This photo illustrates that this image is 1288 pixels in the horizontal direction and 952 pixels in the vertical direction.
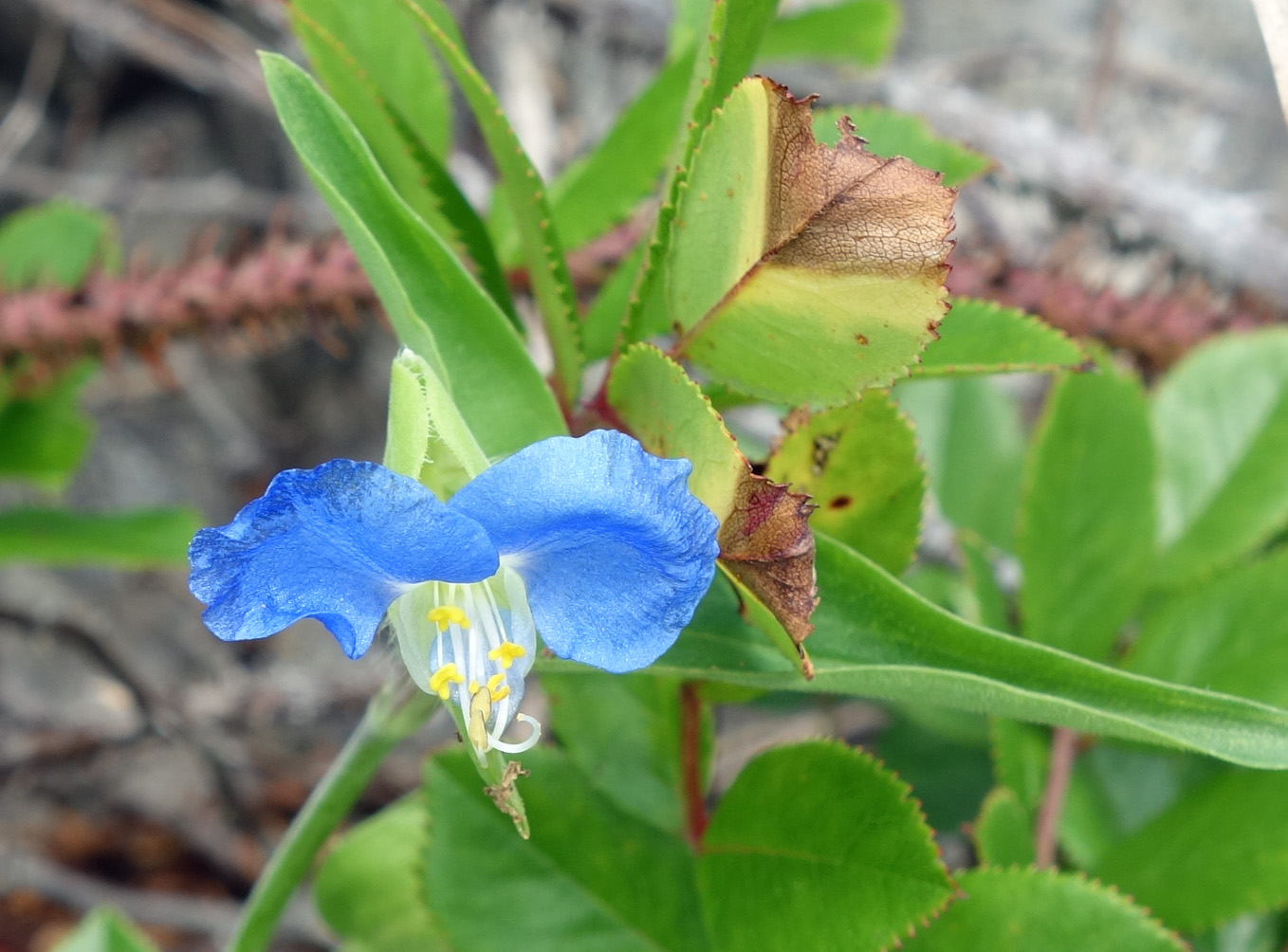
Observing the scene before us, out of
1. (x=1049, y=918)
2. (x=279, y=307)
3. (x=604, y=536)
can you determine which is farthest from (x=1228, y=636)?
(x=279, y=307)

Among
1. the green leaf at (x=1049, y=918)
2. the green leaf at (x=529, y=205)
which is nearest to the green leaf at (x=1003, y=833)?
the green leaf at (x=1049, y=918)

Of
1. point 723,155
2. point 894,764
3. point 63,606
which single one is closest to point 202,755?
point 63,606

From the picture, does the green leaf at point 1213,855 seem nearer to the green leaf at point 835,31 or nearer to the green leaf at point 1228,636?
the green leaf at point 1228,636

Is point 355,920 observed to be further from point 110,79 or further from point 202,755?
point 110,79

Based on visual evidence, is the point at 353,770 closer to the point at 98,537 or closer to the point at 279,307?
the point at 279,307

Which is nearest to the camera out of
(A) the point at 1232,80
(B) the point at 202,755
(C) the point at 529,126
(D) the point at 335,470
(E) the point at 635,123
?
(D) the point at 335,470
